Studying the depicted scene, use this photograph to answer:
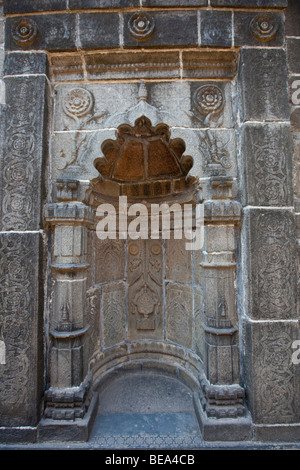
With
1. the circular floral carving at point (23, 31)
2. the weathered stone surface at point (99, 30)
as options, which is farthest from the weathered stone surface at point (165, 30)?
the circular floral carving at point (23, 31)

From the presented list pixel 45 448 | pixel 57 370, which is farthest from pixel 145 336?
pixel 45 448

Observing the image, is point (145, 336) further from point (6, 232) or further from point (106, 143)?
point (106, 143)

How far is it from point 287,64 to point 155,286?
9.76ft

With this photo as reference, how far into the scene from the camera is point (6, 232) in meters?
2.30

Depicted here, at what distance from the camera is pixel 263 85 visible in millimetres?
2395

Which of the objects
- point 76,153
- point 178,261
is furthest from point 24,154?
point 178,261

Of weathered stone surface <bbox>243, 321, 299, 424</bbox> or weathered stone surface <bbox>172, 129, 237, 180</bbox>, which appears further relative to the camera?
weathered stone surface <bbox>172, 129, 237, 180</bbox>

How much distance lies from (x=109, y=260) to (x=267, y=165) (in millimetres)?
2143

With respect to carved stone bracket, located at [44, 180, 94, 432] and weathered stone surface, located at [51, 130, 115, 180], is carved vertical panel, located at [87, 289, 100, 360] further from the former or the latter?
weathered stone surface, located at [51, 130, 115, 180]

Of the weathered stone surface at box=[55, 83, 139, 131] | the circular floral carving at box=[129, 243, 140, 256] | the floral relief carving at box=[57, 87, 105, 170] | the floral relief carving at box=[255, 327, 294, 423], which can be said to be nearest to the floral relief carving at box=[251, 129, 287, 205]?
the floral relief carving at box=[255, 327, 294, 423]

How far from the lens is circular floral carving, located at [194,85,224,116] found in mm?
2512

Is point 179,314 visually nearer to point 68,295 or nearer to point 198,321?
point 198,321

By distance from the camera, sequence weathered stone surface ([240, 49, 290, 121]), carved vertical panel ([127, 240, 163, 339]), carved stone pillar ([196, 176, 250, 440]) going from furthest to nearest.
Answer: carved vertical panel ([127, 240, 163, 339]), weathered stone surface ([240, 49, 290, 121]), carved stone pillar ([196, 176, 250, 440])

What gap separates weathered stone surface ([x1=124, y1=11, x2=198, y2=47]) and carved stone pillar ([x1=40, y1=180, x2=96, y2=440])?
1527 millimetres
